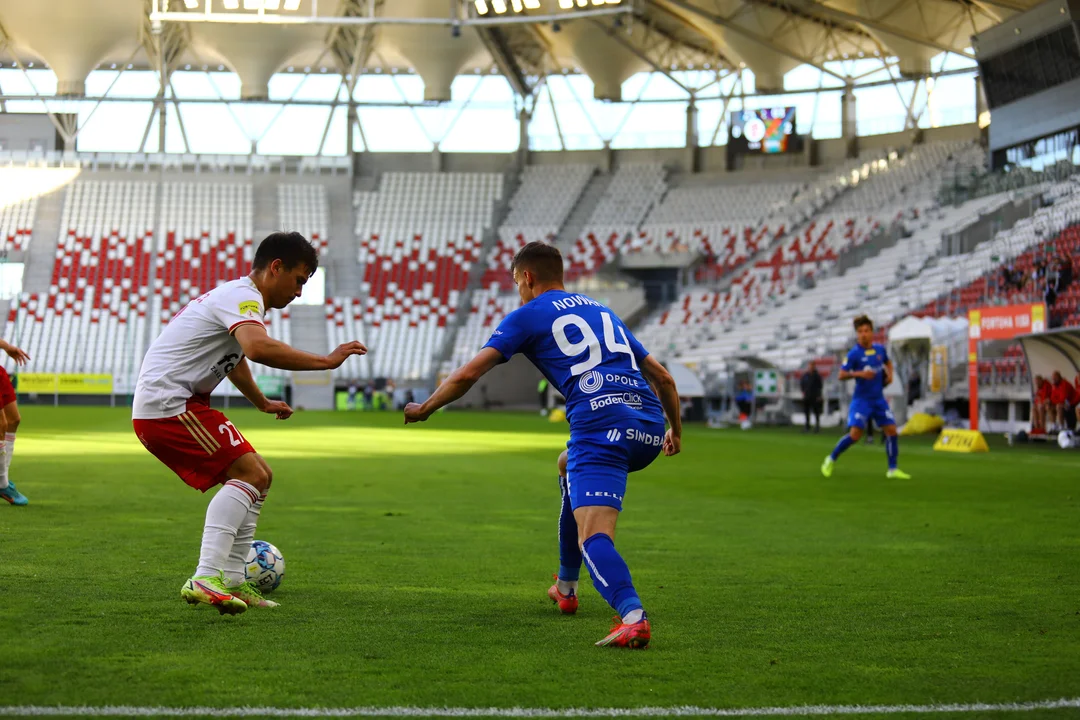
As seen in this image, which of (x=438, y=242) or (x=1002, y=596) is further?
(x=438, y=242)

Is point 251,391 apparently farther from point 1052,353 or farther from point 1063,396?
point 1052,353

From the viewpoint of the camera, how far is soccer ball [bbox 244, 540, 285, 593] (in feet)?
22.3

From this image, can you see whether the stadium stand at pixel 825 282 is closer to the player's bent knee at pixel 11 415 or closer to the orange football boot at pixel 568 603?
the player's bent knee at pixel 11 415

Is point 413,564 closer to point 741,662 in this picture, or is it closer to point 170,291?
point 741,662

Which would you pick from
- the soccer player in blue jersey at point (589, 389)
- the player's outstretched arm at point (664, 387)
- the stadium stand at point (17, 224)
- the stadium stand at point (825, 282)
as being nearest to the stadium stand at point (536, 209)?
the stadium stand at point (825, 282)

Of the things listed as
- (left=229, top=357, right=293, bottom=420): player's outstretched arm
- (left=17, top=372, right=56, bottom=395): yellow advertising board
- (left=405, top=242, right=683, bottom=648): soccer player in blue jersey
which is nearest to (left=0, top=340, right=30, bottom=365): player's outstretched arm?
(left=229, top=357, right=293, bottom=420): player's outstretched arm

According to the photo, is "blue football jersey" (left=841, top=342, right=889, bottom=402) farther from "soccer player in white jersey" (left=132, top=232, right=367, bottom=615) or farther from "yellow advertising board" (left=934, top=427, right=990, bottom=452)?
"soccer player in white jersey" (left=132, top=232, right=367, bottom=615)

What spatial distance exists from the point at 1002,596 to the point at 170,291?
182ft

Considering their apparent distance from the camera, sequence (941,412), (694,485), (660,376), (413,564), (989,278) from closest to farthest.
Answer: (660,376) → (413,564) → (694,485) → (941,412) → (989,278)

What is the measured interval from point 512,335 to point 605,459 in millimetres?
727

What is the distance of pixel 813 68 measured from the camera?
63219 mm

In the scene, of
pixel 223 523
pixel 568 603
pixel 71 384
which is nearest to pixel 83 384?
pixel 71 384

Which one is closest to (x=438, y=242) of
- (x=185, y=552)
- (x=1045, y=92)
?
(x=1045, y=92)

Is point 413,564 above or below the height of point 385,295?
below
